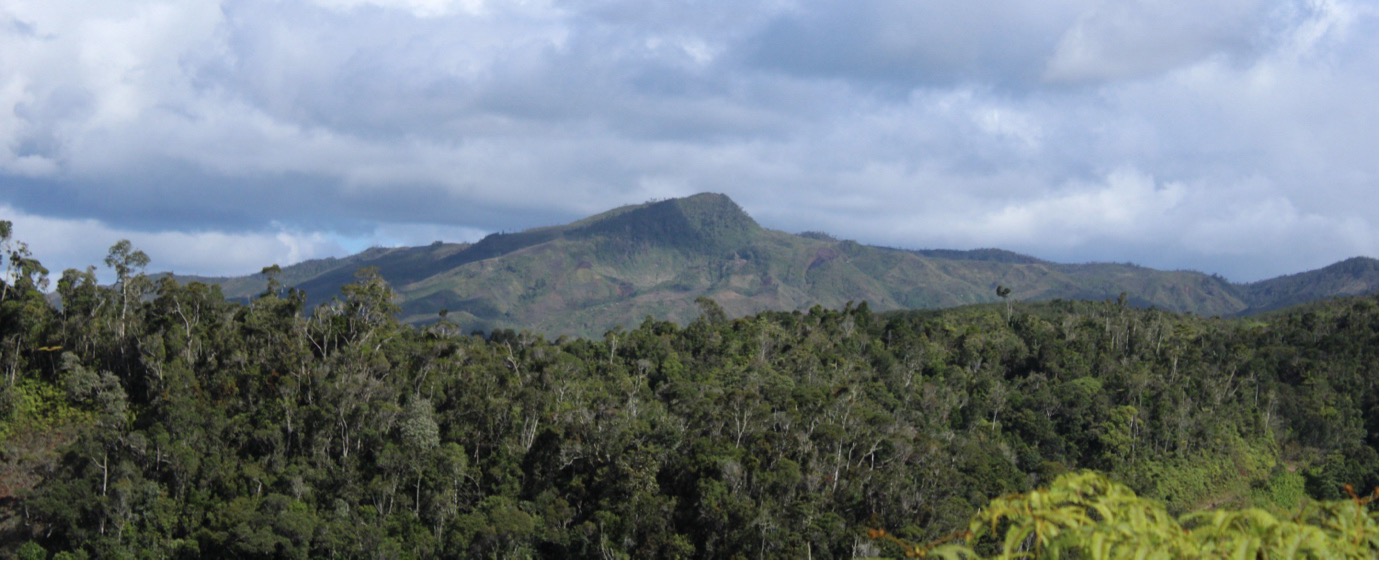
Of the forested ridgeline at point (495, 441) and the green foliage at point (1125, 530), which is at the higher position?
the green foliage at point (1125, 530)

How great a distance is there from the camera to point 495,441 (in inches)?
1629

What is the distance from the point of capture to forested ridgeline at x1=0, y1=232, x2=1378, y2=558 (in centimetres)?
3503

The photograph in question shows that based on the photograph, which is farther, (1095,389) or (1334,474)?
(1095,389)

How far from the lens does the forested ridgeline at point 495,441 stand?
35.0m

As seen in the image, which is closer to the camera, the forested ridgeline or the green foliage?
the green foliage

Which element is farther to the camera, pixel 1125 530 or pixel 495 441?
pixel 495 441

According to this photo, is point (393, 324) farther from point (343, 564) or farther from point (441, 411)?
point (343, 564)

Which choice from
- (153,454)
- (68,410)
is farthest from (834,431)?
(68,410)

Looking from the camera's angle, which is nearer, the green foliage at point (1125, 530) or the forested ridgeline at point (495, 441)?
the green foliage at point (1125, 530)

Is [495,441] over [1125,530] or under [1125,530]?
under

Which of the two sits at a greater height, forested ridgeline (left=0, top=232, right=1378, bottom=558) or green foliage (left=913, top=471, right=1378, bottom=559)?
green foliage (left=913, top=471, right=1378, bottom=559)

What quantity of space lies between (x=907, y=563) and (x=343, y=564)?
2956 millimetres

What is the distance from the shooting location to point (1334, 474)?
54.0m

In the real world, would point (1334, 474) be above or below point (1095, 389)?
below
